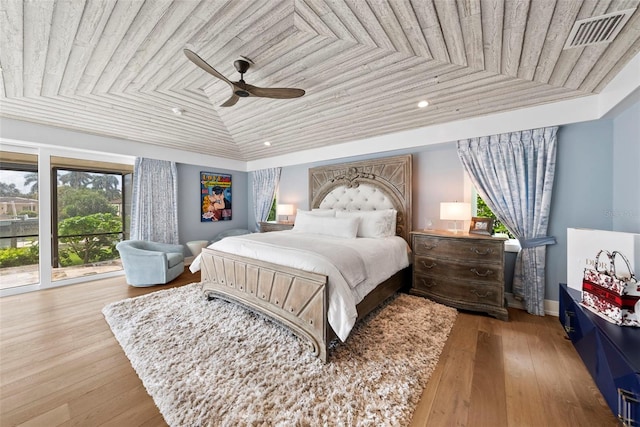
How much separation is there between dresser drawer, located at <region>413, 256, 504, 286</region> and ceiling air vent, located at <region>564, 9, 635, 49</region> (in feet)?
6.73

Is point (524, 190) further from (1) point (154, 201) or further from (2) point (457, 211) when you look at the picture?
(1) point (154, 201)

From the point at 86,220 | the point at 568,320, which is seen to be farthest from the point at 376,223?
the point at 86,220

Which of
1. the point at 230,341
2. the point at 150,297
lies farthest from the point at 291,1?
the point at 150,297

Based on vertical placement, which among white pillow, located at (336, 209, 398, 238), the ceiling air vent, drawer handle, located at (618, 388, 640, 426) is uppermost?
the ceiling air vent

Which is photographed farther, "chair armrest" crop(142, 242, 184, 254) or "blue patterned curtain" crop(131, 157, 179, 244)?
"blue patterned curtain" crop(131, 157, 179, 244)

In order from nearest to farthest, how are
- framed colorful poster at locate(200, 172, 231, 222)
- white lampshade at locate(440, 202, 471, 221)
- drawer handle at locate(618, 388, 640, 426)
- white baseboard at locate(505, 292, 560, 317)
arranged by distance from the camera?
drawer handle at locate(618, 388, 640, 426), white baseboard at locate(505, 292, 560, 317), white lampshade at locate(440, 202, 471, 221), framed colorful poster at locate(200, 172, 231, 222)

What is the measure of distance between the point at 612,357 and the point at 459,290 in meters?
1.46

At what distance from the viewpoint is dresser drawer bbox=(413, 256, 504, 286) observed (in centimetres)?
264

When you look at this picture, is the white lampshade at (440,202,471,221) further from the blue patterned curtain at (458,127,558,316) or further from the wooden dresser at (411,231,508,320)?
the blue patterned curtain at (458,127,558,316)

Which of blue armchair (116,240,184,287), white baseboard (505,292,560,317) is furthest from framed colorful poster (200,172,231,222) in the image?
white baseboard (505,292,560,317)

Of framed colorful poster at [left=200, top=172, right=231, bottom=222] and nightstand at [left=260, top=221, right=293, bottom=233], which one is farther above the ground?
framed colorful poster at [left=200, top=172, right=231, bottom=222]

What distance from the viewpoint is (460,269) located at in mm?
2822

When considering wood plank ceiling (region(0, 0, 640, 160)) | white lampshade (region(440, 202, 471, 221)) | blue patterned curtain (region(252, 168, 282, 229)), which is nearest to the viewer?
wood plank ceiling (region(0, 0, 640, 160))

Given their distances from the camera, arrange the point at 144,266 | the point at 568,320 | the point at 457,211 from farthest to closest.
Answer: the point at 144,266 → the point at 457,211 → the point at 568,320
